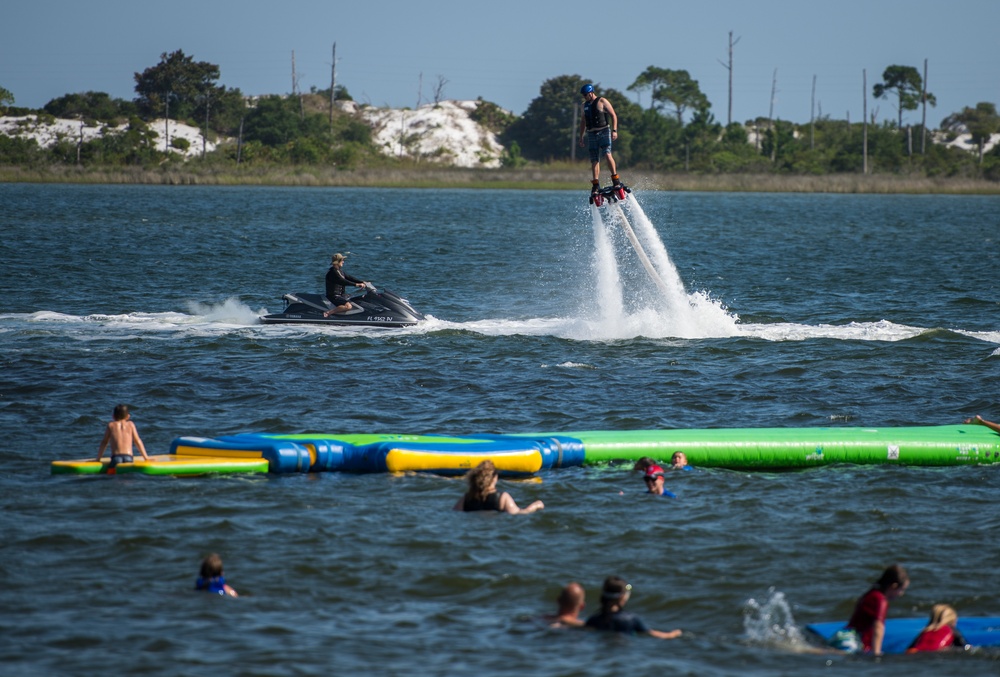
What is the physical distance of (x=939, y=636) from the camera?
10.5m

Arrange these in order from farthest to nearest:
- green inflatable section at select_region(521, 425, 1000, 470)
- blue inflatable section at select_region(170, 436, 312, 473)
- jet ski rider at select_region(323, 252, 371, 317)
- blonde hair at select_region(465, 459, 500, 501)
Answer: jet ski rider at select_region(323, 252, 371, 317), green inflatable section at select_region(521, 425, 1000, 470), blue inflatable section at select_region(170, 436, 312, 473), blonde hair at select_region(465, 459, 500, 501)

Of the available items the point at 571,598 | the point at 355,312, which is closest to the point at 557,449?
the point at 571,598

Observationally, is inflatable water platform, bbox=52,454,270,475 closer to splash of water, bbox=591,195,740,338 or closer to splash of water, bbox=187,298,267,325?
splash of water, bbox=187,298,267,325

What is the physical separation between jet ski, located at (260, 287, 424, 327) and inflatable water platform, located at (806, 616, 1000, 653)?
54.7 ft

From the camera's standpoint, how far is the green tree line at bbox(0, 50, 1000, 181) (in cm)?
11719

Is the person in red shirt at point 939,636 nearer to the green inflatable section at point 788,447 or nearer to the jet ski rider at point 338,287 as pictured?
the green inflatable section at point 788,447

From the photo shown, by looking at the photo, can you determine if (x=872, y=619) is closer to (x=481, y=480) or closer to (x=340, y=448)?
(x=481, y=480)

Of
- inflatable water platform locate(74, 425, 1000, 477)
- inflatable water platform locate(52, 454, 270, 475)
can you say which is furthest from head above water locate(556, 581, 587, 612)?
inflatable water platform locate(52, 454, 270, 475)

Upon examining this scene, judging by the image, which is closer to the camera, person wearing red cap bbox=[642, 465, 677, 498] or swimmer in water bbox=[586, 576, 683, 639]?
swimmer in water bbox=[586, 576, 683, 639]

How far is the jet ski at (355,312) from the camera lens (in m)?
26.2

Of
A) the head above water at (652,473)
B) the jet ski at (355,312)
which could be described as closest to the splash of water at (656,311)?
the jet ski at (355,312)

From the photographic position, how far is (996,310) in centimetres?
3189

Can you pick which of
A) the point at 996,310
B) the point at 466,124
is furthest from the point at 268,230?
the point at 466,124

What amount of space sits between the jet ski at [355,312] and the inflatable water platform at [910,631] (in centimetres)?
1667
